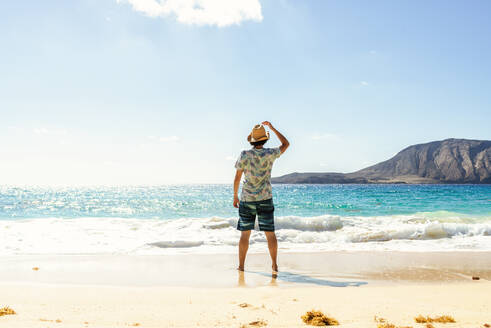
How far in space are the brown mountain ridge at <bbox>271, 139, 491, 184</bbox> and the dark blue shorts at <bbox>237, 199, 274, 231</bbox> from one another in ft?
380

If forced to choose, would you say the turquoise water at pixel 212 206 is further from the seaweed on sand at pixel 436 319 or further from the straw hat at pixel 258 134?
the seaweed on sand at pixel 436 319

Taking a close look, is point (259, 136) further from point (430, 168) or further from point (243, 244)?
point (430, 168)

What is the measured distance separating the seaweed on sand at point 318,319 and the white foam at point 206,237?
4.38 metres

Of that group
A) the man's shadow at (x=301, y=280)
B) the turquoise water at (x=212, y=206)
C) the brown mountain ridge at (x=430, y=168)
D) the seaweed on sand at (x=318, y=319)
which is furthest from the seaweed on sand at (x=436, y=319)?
the brown mountain ridge at (x=430, y=168)

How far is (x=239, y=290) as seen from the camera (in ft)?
12.7

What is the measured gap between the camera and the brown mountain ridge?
4198 inches

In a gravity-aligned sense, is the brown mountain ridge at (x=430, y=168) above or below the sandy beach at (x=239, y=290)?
above

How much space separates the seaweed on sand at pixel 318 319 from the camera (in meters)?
2.47

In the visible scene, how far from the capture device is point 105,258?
602cm

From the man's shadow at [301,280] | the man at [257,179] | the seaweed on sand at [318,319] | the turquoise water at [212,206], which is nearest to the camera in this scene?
the seaweed on sand at [318,319]

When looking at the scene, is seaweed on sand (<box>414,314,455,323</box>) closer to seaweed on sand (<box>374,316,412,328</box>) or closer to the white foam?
seaweed on sand (<box>374,316,412,328</box>)

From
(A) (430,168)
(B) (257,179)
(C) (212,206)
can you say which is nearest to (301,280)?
(B) (257,179)

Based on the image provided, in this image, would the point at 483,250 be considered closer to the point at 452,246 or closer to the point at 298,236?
the point at 452,246

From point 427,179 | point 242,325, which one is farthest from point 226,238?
point 427,179
